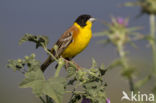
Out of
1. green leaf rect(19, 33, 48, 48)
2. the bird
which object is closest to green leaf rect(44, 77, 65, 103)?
green leaf rect(19, 33, 48, 48)

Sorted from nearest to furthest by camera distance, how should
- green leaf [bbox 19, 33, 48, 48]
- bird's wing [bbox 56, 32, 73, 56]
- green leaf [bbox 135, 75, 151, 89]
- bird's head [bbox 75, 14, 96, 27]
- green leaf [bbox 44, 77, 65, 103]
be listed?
green leaf [bbox 135, 75, 151, 89]
green leaf [bbox 44, 77, 65, 103]
green leaf [bbox 19, 33, 48, 48]
bird's wing [bbox 56, 32, 73, 56]
bird's head [bbox 75, 14, 96, 27]

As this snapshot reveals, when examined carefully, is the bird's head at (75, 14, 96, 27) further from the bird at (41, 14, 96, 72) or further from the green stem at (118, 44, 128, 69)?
the green stem at (118, 44, 128, 69)

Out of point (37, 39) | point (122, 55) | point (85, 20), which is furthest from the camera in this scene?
point (85, 20)

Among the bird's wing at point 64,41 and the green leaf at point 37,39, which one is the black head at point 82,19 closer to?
the bird's wing at point 64,41

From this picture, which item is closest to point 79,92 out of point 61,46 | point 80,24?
point 61,46

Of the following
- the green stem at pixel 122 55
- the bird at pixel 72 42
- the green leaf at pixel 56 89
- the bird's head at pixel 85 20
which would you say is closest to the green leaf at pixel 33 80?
the green leaf at pixel 56 89

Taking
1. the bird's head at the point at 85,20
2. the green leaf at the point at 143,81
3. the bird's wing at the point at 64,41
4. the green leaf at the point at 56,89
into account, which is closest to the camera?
the green leaf at the point at 143,81

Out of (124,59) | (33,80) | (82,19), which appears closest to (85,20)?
(82,19)

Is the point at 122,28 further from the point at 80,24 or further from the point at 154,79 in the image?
the point at 80,24

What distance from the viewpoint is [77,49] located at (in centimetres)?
394

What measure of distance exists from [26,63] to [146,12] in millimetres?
875

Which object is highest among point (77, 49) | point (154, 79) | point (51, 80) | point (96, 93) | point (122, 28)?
point (122, 28)

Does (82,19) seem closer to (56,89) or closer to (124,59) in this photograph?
(56,89)

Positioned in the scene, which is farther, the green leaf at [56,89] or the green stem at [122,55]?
the green leaf at [56,89]
